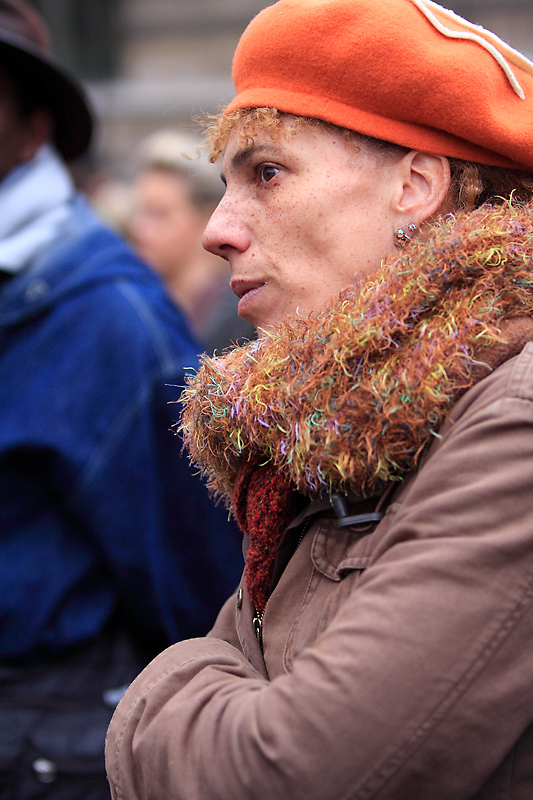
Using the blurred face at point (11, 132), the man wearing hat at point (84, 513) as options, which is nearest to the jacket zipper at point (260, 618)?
the man wearing hat at point (84, 513)

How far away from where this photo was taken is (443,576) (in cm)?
92

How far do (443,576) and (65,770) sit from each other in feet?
4.86

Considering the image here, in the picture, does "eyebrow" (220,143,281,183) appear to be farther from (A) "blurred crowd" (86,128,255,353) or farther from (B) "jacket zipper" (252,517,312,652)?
(A) "blurred crowd" (86,128,255,353)

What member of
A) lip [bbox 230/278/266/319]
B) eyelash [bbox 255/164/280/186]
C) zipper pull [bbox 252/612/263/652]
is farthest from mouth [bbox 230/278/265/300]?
zipper pull [bbox 252/612/263/652]

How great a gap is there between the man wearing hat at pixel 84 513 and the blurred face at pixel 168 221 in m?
2.15

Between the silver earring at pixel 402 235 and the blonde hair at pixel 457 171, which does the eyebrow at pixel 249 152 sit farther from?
the silver earring at pixel 402 235

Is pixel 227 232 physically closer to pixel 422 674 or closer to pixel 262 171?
pixel 262 171

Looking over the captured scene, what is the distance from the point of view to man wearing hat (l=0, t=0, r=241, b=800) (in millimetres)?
2049

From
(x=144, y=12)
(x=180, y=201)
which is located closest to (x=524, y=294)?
(x=180, y=201)

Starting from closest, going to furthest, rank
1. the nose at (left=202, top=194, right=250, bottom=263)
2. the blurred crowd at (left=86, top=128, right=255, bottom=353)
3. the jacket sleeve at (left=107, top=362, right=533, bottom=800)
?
1. the jacket sleeve at (left=107, top=362, right=533, bottom=800)
2. the nose at (left=202, top=194, right=250, bottom=263)
3. the blurred crowd at (left=86, top=128, right=255, bottom=353)

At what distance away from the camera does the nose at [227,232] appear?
4.43 feet

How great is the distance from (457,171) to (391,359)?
1.47ft

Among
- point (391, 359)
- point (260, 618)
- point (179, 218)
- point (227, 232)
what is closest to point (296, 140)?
point (227, 232)

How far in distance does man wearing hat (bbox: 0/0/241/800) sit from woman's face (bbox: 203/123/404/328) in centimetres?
88
